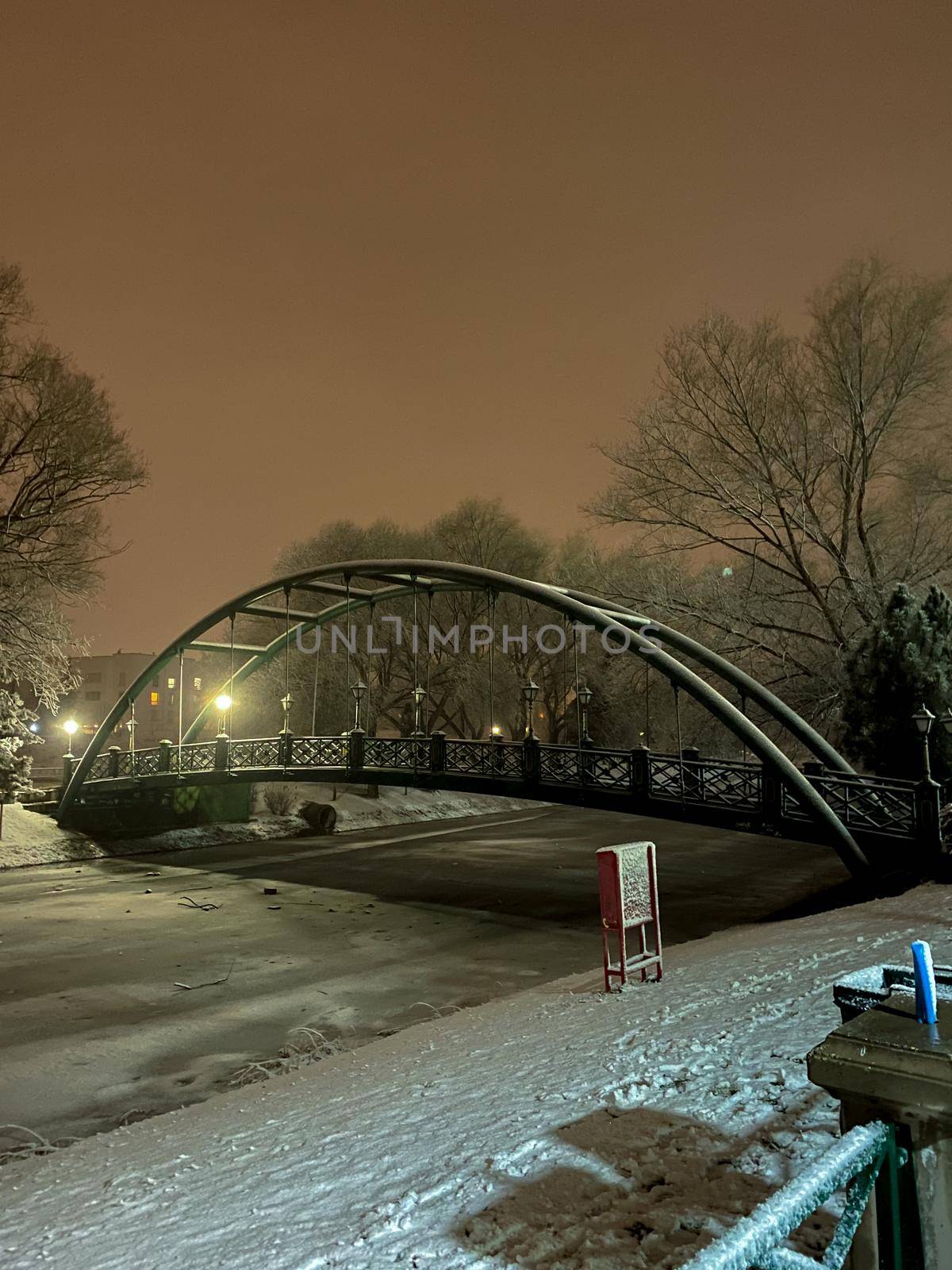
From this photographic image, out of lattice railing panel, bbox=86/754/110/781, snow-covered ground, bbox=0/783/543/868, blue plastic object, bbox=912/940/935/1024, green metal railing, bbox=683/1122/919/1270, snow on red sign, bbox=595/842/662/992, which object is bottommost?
snow-covered ground, bbox=0/783/543/868

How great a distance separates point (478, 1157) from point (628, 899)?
488cm

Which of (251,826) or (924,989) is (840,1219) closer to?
(924,989)

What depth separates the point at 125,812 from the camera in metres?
31.9

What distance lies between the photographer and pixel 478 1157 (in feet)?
14.7

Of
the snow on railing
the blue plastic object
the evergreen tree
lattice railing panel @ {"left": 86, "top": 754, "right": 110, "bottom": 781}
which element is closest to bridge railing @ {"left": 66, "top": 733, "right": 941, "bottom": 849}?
the evergreen tree

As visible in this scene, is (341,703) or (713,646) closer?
(713,646)

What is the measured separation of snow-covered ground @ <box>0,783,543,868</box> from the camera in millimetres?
27484

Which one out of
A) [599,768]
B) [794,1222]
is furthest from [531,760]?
[794,1222]

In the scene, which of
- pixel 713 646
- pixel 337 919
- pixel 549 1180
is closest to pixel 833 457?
pixel 713 646

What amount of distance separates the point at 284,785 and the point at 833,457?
26846mm

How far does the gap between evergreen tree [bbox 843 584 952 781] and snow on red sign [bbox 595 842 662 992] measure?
48.7 feet

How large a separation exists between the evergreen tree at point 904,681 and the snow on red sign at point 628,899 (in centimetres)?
1484

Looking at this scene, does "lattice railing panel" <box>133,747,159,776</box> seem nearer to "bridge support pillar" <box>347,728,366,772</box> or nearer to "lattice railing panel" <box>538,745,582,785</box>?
"bridge support pillar" <box>347,728,366,772</box>

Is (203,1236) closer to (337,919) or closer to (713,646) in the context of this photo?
(337,919)
